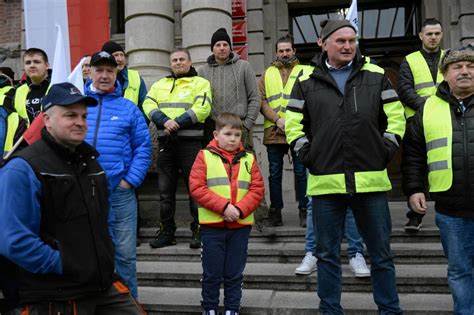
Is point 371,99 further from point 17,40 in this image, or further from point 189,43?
point 17,40

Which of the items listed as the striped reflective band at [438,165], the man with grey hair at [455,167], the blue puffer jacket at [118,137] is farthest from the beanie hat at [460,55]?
the blue puffer jacket at [118,137]

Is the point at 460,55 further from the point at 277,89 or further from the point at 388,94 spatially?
the point at 277,89

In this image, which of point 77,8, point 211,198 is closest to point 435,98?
point 211,198

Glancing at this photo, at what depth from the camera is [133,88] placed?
5629 millimetres

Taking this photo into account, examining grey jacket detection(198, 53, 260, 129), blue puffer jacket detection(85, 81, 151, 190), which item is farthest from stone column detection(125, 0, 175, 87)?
blue puffer jacket detection(85, 81, 151, 190)

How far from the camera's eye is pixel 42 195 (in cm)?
238

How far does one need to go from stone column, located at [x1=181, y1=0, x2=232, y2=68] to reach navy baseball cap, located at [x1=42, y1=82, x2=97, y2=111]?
5.28 m

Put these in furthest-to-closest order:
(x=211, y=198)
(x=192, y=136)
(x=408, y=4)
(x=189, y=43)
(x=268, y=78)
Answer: (x=408, y=4) → (x=189, y=43) → (x=268, y=78) → (x=192, y=136) → (x=211, y=198)

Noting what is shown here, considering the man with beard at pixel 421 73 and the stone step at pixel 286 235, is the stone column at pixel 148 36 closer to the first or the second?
the stone step at pixel 286 235

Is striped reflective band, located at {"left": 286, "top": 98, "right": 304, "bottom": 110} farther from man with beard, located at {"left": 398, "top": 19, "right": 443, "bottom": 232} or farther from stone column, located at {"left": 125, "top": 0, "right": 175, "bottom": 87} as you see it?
stone column, located at {"left": 125, "top": 0, "right": 175, "bottom": 87}

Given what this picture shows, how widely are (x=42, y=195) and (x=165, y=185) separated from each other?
3.02 metres

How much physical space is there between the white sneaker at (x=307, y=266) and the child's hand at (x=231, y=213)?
1.09 m

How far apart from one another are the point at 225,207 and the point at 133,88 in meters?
2.47

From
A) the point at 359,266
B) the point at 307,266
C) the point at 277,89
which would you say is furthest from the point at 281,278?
the point at 277,89
